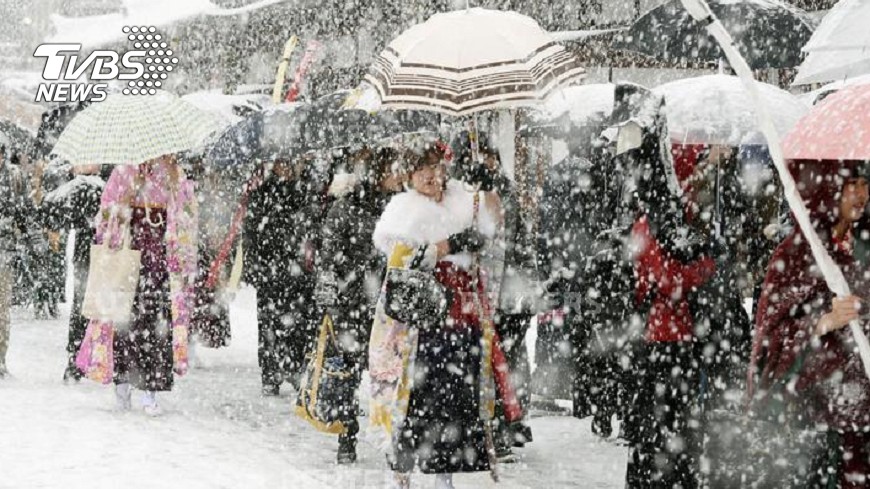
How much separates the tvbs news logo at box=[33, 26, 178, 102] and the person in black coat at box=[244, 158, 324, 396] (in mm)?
10093

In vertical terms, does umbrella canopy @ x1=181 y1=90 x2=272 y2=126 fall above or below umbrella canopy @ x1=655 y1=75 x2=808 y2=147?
above

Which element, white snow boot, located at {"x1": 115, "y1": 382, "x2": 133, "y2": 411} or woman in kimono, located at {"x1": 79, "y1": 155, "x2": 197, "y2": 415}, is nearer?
woman in kimono, located at {"x1": 79, "y1": 155, "x2": 197, "y2": 415}

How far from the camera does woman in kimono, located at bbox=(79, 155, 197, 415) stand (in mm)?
8984

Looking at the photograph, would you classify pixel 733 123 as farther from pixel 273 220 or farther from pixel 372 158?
pixel 273 220

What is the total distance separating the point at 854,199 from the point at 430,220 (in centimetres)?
228

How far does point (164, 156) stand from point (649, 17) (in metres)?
4.16

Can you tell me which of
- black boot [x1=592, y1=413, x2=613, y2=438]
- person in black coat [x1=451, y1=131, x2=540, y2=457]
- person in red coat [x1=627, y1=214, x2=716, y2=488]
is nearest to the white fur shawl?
person in black coat [x1=451, y1=131, x2=540, y2=457]

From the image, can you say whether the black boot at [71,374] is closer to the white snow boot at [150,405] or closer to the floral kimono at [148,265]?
the floral kimono at [148,265]

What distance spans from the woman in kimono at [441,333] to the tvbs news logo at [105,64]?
14.3m

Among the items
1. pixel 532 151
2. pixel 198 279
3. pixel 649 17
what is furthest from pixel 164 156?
pixel 532 151

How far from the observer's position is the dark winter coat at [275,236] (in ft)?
32.4

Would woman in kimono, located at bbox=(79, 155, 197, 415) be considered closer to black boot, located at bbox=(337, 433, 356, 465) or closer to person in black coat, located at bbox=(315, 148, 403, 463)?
person in black coat, located at bbox=(315, 148, 403, 463)

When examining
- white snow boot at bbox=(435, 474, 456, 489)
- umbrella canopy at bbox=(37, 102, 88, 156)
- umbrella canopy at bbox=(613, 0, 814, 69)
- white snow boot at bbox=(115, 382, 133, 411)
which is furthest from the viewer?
umbrella canopy at bbox=(37, 102, 88, 156)

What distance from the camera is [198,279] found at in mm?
11945
